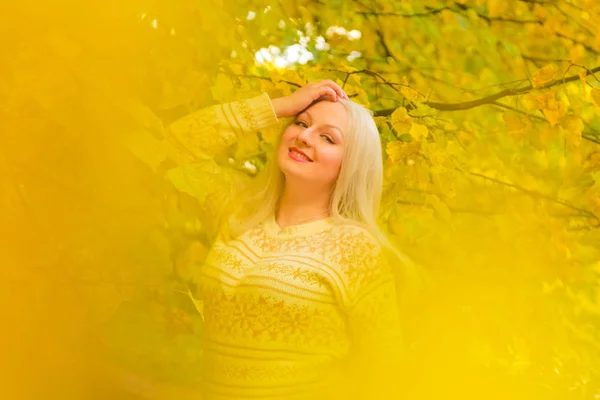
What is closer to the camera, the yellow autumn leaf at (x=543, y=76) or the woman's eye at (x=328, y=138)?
the woman's eye at (x=328, y=138)

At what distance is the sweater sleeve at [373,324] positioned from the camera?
1.17 m

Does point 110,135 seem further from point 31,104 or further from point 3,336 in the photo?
point 3,336

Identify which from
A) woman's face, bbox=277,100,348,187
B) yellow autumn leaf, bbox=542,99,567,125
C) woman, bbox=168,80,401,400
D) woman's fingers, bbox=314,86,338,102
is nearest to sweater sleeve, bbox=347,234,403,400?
woman, bbox=168,80,401,400

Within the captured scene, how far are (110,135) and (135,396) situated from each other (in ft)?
1.55

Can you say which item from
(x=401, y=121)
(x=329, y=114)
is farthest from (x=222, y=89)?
(x=401, y=121)

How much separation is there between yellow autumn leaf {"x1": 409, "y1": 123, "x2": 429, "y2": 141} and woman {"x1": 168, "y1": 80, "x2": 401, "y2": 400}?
18cm

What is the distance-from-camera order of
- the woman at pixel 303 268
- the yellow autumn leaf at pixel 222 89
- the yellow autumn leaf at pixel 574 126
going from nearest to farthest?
the woman at pixel 303 268 < the yellow autumn leaf at pixel 222 89 < the yellow autumn leaf at pixel 574 126

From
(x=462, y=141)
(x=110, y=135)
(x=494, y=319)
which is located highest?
(x=110, y=135)

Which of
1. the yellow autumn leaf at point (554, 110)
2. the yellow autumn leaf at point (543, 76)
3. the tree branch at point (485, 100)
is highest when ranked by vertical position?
the yellow autumn leaf at point (543, 76)

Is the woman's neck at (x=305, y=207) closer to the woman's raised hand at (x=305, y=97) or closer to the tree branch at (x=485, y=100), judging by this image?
the woman's raised hand at (x=305, y=97)

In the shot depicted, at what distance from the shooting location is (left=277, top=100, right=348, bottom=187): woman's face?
119 centimetres

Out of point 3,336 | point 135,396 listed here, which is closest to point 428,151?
point 135,396

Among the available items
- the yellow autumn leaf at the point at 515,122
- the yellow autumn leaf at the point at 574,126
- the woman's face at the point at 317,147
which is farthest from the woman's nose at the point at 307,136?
the yellow autumn leaf at the point at 574,126

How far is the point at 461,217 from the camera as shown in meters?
1.39
